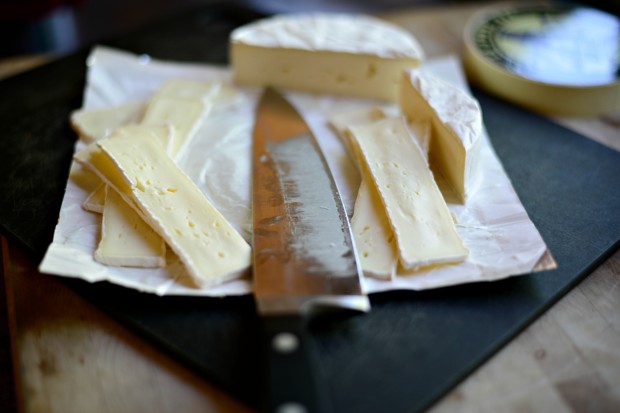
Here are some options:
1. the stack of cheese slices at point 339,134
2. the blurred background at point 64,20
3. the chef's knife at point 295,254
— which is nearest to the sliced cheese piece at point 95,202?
the stack of cheese slices at point 339,134

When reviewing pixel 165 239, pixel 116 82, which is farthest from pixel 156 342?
pixel 116 82

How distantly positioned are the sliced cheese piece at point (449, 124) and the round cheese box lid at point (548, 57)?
413mm

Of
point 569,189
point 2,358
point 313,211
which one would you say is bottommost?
point 2,358

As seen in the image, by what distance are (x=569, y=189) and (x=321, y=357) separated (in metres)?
0.90

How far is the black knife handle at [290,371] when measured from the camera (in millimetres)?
1027

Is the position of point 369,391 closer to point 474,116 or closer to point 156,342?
point 156,342

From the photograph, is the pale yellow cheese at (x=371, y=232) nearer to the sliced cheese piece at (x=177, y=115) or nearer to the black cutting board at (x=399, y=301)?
the black cutting board at (x=399, y=301)

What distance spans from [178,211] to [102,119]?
59 cm

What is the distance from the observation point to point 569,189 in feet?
5.40

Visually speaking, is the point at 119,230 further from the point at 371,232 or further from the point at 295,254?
the point at 371,232

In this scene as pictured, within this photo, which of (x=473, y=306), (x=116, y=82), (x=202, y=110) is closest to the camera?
(x=473, y=306)

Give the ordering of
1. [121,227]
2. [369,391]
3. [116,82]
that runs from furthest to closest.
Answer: [116,82], [121,227], [369,391]

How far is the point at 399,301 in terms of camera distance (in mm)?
1312

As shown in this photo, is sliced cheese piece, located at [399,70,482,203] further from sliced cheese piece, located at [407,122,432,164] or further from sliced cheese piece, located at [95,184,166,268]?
sliced cheese piece, located at [95,184,166,268]
